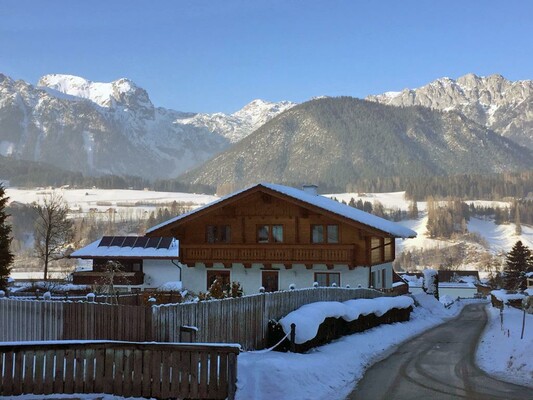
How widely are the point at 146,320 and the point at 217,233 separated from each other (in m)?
28.5

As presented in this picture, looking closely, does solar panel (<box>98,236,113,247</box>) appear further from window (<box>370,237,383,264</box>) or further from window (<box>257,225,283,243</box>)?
window (<box>370,237,383,264</box>)

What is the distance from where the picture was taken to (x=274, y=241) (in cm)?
4400

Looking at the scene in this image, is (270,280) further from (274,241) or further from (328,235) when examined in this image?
(328,235)

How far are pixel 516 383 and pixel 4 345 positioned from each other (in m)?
13.5

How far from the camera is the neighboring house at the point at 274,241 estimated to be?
4238cm

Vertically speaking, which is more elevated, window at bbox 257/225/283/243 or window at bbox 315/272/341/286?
window at bbox 257/225/283/243

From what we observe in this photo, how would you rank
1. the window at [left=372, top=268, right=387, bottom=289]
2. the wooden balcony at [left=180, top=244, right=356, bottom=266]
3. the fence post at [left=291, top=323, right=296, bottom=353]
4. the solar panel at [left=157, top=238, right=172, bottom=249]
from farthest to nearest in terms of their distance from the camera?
the solar panel at [left=157, top=238, right=172, bottom=249] < the window at [left=372, top=268, right=387, bottom=289] < the wooden balcony at [left=180, top=244, right=356, bottom=266] < the fence post at [left=291, top=323, right=296, bottom=353]

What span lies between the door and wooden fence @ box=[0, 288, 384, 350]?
765 inches

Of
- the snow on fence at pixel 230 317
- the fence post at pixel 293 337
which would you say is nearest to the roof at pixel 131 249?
the snow on fence at pixel 230 317

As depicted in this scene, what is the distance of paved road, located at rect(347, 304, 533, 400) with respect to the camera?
17.0 meters

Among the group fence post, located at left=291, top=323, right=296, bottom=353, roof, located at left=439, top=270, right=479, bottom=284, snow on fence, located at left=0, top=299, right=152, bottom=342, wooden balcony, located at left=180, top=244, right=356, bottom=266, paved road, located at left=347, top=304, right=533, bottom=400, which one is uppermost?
wooden balcony, located at left=180, top=244, right=356, bottom=266

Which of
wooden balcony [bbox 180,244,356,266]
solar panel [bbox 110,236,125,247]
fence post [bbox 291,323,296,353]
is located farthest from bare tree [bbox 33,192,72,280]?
fence post [bbox 291,323,296,353]

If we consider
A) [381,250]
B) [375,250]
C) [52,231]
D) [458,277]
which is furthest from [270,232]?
[458,277]

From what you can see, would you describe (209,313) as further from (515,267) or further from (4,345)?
(515,267)
